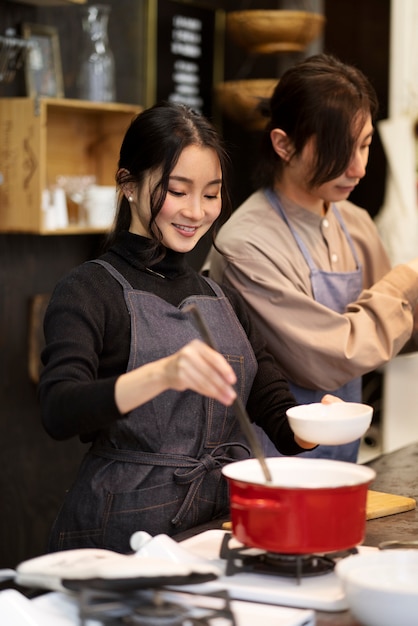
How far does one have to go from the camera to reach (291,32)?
3.67m

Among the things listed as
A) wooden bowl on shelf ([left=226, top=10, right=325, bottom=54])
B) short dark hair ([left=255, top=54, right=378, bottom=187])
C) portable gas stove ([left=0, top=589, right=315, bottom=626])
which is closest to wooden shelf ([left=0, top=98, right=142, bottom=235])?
wooden bowl on shelf ([left=226, top=10, right=325, bottom=54])

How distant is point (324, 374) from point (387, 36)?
2.30 m

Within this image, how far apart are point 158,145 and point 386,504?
79cm

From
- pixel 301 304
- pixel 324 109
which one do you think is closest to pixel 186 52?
pixel 324 109

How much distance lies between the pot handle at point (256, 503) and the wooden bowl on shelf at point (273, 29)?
2588 mm

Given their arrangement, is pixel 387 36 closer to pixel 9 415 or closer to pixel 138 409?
pixel 9 415

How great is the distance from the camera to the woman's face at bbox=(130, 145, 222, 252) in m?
1.92

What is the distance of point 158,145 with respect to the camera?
6.37ft

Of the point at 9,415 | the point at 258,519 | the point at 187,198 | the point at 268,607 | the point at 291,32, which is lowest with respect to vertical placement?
the point at 9,415

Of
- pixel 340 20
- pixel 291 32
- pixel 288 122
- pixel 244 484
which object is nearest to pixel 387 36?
pixel 340 20

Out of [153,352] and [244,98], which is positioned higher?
[244,98]

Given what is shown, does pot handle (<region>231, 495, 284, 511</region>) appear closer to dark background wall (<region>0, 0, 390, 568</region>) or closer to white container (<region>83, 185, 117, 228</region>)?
dark background wall (<region>0, 0, 390, 568</region>)

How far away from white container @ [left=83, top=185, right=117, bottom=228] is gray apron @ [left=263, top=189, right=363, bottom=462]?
100 cm

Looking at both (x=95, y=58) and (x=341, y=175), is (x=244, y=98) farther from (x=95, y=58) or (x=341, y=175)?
(x=341, y=175)
